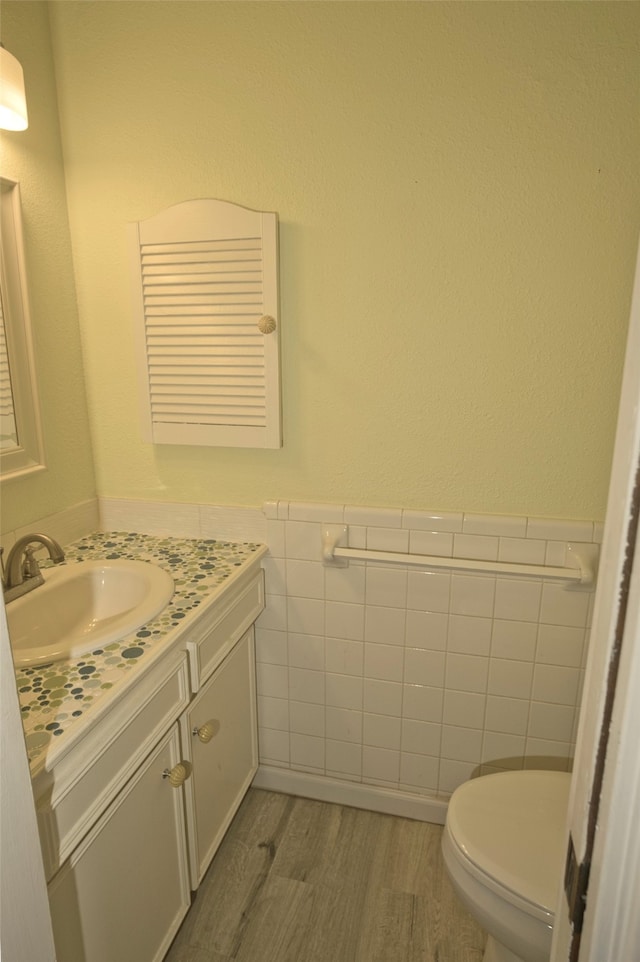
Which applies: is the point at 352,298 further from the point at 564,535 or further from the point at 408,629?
the point at 408,629

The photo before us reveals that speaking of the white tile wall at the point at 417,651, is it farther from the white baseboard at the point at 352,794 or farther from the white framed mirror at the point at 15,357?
the white framed mirror at the point at 15,357

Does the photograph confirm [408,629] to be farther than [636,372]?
Yes

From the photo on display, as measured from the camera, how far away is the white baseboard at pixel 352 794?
5.52ft

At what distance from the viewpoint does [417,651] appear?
5.21 feet

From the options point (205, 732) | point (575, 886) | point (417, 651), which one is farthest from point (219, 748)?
point (575, 886)

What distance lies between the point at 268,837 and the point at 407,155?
1.89m

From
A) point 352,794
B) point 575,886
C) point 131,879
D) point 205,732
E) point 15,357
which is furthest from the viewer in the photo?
point 352,794

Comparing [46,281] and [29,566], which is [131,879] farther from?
[46,281]

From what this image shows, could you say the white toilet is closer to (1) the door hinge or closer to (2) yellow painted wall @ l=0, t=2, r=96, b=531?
(1) the door hinge

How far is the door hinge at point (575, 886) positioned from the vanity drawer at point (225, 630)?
2.82 feet

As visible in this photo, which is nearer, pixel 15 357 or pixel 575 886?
pixel 575 886

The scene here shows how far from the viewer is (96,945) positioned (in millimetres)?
988

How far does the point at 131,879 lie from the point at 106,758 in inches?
12.4

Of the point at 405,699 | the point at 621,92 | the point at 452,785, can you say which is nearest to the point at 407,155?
the point at 621,92
